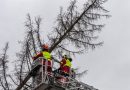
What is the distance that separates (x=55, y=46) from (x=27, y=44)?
1448 millimetres

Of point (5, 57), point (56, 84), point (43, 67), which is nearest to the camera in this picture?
point (56, 84)

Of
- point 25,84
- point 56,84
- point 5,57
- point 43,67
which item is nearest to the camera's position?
point 56,84

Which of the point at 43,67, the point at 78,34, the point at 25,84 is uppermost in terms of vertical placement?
the point at 78,34

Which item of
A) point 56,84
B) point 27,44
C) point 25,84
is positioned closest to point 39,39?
point 27,44

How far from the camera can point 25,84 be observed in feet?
56.6

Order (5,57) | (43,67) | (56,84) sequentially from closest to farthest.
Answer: (56,84) < (43,67) < (5,57)

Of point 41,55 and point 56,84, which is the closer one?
point 56,84

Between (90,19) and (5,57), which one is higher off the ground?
(90,19)

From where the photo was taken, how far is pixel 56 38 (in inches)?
727

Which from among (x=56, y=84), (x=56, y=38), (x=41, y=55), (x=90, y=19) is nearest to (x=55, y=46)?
(x=56, y=38)

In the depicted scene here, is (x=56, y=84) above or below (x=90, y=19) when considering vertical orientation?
below

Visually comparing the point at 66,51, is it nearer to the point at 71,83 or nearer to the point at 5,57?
the point at 5,57

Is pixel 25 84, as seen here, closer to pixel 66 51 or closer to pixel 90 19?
pixel 66 51

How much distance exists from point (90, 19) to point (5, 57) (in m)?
4.72
